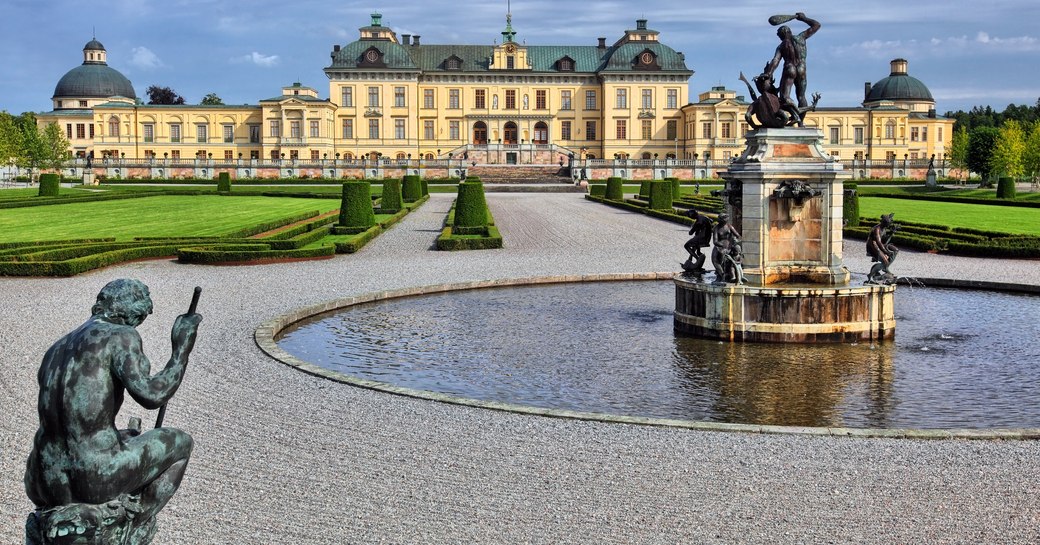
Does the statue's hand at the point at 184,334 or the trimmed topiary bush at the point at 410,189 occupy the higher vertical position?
the trimmed topiary bush at the point at 410,189

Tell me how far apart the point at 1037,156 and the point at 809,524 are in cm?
6136

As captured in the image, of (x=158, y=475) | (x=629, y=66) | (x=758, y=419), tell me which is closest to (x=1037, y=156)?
(x=629, y=66)

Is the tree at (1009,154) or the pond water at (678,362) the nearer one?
the pond water at (678,362)

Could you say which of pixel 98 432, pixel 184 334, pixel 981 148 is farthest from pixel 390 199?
pixel 981 148

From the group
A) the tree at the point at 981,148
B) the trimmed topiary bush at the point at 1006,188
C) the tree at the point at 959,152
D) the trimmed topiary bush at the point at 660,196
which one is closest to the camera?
the trimmed topiary bush at the point at 660,196

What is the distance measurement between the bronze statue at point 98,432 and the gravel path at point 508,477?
1.63 meters

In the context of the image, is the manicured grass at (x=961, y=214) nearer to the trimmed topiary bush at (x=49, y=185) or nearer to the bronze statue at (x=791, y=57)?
the bronze statue at (x=791, y=57)

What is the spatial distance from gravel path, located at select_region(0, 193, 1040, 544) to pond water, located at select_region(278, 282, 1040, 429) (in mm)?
1393

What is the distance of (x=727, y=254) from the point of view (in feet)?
44.7

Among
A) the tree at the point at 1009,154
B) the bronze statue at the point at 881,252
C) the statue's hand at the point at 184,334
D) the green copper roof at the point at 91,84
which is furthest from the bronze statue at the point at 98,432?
the green copper roof at the point at 91,84

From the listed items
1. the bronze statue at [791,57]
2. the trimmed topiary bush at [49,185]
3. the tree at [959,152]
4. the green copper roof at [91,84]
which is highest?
the green copper roof at [91,84]

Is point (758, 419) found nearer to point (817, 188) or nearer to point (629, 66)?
point (817, 188)

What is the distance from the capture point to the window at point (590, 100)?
8281 cm

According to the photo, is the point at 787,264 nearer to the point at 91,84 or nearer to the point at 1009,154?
the point at 1009,154
